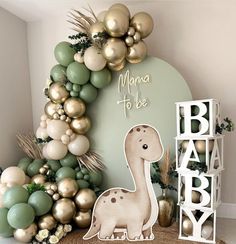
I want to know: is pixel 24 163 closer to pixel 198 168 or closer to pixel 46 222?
pixel 46 222

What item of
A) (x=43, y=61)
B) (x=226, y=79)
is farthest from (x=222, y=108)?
(x=43, y=61)

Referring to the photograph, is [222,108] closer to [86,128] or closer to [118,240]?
[86,128]

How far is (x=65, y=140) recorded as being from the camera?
4.87 feet

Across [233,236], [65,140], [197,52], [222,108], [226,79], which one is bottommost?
[233,236]

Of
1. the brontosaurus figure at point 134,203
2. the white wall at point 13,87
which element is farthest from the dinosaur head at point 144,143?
the white wall at point 13,87

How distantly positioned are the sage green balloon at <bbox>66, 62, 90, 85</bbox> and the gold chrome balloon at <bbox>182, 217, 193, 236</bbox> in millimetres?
825

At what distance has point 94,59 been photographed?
1.41 metres

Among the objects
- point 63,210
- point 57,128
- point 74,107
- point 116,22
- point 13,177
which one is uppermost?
point 116,22

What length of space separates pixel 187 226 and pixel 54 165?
0.74 meters

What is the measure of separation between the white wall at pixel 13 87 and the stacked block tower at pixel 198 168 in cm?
98

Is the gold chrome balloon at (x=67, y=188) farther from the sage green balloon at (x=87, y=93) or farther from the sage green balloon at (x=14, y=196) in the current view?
the sage green balloon at (x=87, y=93)

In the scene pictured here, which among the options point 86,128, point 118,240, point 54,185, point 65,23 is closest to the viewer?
point 118,240

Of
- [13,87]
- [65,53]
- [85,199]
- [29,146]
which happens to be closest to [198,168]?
[85,199]

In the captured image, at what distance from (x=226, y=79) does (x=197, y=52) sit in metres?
0.21
